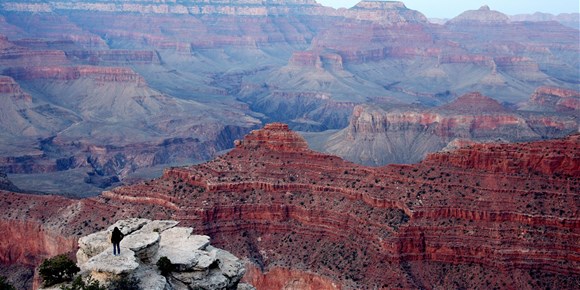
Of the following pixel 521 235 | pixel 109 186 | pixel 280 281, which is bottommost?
pixel 109 186

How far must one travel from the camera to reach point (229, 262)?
46.1 meters

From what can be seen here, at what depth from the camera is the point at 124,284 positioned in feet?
127

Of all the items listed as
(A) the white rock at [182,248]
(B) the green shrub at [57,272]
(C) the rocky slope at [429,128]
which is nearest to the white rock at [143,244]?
(A) the white rock at [182,248]

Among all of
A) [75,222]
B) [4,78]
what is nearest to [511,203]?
[75,222]

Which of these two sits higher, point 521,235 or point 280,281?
point 521,235

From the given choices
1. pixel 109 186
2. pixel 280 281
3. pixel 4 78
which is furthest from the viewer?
pixel 4 78

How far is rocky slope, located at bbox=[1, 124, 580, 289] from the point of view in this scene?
60.4 metres

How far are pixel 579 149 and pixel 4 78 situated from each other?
14686 cm

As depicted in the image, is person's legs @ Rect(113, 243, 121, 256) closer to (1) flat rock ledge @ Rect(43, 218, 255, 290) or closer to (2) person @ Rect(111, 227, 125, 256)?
(2) person @ Rect(111, 227, 125, 256)

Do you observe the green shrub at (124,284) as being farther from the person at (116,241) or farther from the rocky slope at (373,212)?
the rocky slope at (373,212)

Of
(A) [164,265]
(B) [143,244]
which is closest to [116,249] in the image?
(B) [143,244]

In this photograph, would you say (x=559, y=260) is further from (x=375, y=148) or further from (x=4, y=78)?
(x=4, y=78)

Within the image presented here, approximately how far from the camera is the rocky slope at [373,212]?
6041 centimetres

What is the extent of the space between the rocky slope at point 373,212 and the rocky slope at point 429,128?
66367 millimetres
